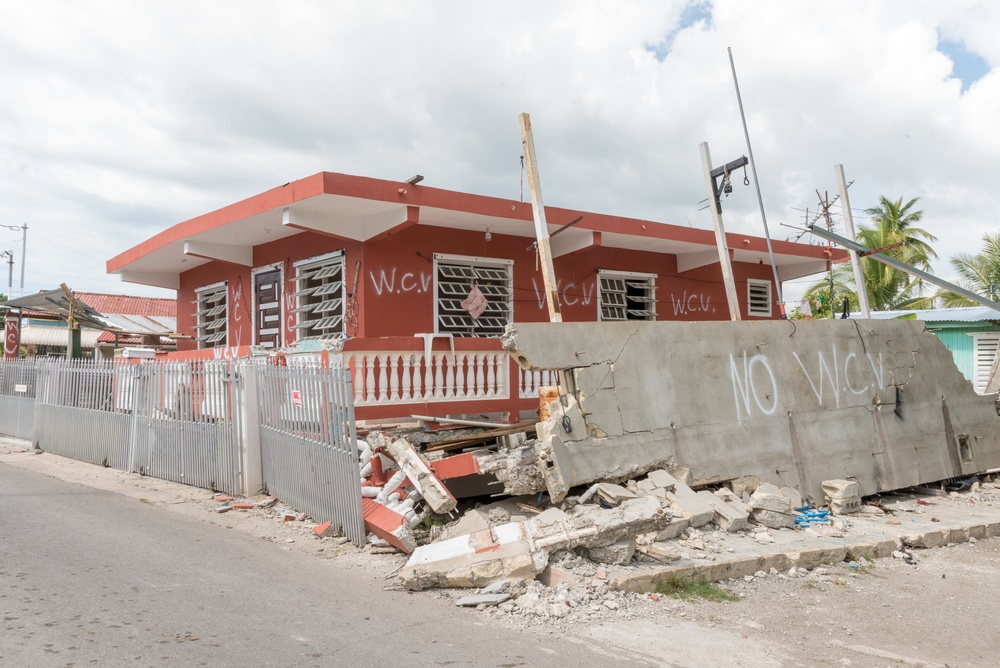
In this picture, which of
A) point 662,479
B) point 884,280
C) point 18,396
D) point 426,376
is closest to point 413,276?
point 426,376

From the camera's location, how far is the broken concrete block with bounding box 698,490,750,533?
6.26 m

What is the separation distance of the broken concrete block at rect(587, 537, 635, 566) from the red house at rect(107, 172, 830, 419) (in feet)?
13.0

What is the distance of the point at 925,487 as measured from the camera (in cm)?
899

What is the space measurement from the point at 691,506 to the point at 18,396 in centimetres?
1298

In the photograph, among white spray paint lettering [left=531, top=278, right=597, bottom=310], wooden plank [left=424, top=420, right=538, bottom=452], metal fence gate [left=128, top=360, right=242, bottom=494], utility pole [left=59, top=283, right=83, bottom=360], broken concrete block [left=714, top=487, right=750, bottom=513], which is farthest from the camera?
utility pole [left=59, top=283, right=83, bottom=360]

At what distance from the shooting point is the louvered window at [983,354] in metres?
16.2

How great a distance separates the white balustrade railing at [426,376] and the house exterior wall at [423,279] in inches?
55.6

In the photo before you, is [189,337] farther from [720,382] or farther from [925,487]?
[925,487]

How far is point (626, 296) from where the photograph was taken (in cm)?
1312

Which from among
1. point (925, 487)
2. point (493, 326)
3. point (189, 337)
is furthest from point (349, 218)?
point (925, 487)

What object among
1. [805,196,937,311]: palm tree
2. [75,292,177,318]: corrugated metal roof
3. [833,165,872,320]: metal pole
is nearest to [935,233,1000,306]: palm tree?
[805,196,937,311]: palm tree

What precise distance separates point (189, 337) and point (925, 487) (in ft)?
41.9

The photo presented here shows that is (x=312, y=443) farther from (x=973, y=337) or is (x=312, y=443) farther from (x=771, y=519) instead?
(x=973, y=337)

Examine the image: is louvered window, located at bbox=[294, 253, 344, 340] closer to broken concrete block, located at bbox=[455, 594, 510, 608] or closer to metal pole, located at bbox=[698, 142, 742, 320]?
metal pole, located at bbox=[698, 142, 742, 320]
